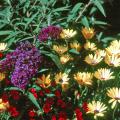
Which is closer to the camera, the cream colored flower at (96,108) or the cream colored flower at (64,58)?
the cream colored flower at (96,108)

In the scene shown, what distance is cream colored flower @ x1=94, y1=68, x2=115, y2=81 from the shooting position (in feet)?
11.6

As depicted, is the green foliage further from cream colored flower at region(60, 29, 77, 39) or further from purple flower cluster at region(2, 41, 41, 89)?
purple flower cluster at region(2, 41, 41, 89)

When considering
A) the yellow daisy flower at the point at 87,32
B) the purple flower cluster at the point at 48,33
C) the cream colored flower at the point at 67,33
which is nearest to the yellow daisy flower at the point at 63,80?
the purple flower cluster at the point at 48,33

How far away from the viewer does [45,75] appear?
3693mm

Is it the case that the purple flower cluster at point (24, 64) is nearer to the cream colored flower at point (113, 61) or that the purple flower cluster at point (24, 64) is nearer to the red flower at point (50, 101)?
the red flower at point (50, 101)

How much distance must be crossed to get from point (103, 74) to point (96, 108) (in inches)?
11.3

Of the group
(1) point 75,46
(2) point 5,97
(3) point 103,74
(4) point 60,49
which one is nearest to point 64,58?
(4) point 60,49

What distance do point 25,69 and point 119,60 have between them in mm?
820

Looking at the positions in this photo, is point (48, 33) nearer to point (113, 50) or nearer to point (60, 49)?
point (60, 49)

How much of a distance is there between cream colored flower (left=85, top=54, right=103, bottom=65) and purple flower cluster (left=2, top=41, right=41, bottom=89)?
0.52m

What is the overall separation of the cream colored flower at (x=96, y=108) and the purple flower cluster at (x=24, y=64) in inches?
20.2

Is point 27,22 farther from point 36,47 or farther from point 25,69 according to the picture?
point 25,69

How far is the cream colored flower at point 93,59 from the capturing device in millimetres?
3689

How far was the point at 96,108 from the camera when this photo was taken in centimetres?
345
